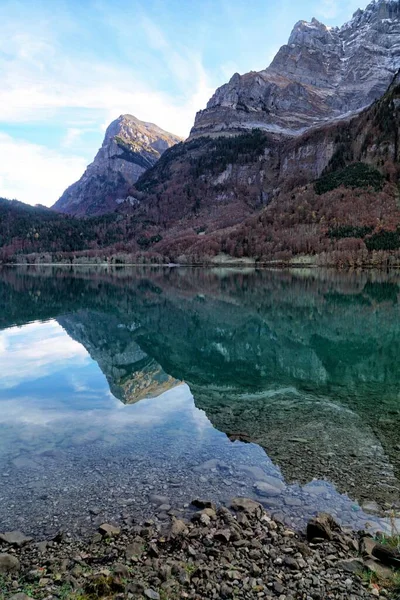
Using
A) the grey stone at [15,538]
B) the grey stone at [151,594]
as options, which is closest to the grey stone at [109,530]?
the grey stone at [15,538]

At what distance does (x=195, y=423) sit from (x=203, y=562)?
7093 millimetres

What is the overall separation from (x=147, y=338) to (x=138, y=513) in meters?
22.6

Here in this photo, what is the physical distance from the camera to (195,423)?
13.4 metres

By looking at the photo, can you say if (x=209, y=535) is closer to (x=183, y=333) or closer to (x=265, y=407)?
(x=265, y=407)

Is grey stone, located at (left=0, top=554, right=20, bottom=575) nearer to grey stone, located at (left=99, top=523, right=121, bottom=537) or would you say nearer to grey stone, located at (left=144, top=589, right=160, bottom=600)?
grey stone, located at (left=99, top=523, right=121, bottom=537)

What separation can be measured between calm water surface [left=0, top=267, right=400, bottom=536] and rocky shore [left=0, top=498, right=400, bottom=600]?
0.63m

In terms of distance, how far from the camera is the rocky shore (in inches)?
223

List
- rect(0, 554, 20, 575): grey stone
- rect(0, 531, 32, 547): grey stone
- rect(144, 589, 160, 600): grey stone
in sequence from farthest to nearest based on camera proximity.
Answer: rect(0, 531, 32, 547): grey stone, rect(0, 554, 20, 575): grey stone, rect(144, 589, 160, 600): grey stone

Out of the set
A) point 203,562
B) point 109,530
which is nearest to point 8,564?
point 109,530

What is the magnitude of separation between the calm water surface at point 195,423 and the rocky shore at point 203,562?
0.63 metres

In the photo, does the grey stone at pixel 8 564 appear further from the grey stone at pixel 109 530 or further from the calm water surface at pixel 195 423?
the grey stone at pixel 109 530

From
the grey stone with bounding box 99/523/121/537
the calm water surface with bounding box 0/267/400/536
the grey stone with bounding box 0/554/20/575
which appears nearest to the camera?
the grey stone with bounding box 0/554/20/575

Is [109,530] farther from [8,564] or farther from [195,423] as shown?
[195,423]

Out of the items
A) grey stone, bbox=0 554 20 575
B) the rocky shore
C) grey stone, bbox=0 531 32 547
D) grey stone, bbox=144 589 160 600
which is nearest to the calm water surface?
grey stone, bbox=0 531 32 547
